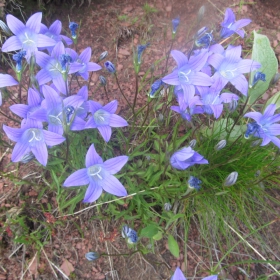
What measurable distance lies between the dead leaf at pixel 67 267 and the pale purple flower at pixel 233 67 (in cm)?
190

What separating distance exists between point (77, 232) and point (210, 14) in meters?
2.90

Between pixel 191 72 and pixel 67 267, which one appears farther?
pixel 67 267

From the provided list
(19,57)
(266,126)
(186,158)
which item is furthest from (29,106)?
(266,126)

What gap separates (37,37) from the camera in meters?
2.08

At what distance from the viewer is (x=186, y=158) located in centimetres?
192

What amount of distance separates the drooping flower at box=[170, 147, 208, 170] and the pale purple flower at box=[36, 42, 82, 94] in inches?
33.0

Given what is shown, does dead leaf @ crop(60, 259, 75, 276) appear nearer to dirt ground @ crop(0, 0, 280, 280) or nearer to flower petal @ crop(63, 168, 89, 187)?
dirt ground @ crop(0, 0, 280, 280)

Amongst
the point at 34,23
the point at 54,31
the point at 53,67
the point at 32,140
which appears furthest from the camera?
the point at 54,31

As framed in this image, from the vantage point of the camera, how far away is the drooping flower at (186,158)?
1.93 meters

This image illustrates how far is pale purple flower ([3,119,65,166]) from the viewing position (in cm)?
178

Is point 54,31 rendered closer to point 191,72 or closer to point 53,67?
point 53,67

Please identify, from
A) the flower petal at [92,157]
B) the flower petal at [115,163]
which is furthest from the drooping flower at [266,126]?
the flower petal at [92,157]

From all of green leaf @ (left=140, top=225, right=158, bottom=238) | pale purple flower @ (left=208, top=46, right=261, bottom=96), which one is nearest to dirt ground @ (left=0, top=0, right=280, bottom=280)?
green leaf @ (left=140, top=225, right=158, bottom=238)

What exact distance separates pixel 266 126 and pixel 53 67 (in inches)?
59.7
